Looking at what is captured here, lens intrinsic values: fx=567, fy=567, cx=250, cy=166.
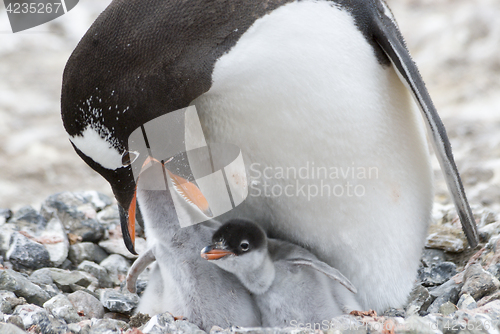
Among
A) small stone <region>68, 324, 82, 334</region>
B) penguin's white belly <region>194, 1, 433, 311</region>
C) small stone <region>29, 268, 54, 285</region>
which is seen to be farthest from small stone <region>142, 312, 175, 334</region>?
small stone <region>29, 268, 54, 285</region>

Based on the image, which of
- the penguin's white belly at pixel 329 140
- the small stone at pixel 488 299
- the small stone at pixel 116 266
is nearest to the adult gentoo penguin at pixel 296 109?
the penguin's white belly at pixel 329 140

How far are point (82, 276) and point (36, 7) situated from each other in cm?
283

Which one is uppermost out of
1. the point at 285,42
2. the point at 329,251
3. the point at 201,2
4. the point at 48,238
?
the point at 201,2

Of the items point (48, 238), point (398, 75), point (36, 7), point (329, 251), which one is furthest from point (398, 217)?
Result: point (36, 7)

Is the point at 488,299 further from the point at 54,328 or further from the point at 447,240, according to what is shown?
the point at 54,328

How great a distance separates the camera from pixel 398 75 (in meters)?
1.81

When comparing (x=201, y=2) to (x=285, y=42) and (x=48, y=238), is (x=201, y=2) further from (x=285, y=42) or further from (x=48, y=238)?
(x=48, y=238)

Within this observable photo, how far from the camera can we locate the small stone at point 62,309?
172 centimetres

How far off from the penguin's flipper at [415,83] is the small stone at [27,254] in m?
1.48

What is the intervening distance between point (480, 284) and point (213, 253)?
0.83m

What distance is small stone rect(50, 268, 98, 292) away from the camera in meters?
2.06

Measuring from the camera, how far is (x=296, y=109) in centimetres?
168

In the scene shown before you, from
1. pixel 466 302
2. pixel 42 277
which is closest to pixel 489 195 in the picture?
pixel 466 302

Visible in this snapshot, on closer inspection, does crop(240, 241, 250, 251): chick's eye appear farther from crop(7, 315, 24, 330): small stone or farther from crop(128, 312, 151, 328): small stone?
crop(7, 315, 24, 330): small stone
